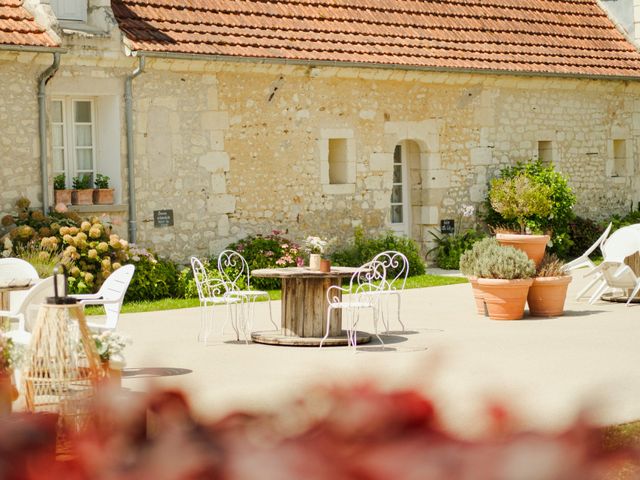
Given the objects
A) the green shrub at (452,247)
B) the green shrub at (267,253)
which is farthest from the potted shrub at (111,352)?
the green shrub at (452,247)

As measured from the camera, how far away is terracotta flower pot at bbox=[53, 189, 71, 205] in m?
14.1

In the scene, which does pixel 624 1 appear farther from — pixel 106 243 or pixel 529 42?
pixel 106 243

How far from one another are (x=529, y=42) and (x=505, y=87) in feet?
3.94

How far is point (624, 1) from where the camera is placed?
20484 mm

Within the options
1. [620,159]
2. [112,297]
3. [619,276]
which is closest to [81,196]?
[112,297]

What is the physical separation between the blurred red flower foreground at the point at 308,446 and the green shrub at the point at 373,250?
1453 cm

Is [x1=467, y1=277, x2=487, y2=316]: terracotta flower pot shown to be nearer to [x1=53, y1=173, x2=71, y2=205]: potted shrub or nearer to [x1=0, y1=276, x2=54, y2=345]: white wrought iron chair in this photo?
[x1=0, y1=276, x2=54, y2=345]: white wrought iron chair

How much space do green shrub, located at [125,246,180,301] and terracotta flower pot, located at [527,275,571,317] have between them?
4.69 meters

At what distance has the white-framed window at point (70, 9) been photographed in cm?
1403

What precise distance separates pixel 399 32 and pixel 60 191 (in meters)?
6.25

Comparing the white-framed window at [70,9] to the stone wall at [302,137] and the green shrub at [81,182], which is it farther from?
the green shrub at [81,182]

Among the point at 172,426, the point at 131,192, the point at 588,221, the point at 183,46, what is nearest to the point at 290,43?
the point at 183,46

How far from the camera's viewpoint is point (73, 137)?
48.1ft

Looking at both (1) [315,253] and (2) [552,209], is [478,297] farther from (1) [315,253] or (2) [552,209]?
(2) [552,209]
